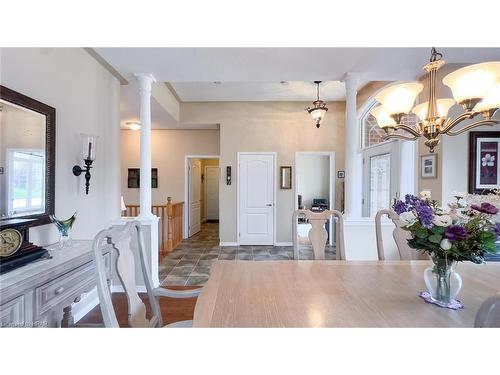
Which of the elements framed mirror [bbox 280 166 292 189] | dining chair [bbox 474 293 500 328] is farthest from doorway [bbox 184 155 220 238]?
dining chair [bbox 474 293 500 328]

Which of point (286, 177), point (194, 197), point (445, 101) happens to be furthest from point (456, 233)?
point (194, 197)

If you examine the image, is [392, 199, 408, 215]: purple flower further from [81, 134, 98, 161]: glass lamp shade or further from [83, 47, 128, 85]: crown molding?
[83, 47, 128, 85]: crown molding

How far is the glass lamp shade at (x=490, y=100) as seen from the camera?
1.56m

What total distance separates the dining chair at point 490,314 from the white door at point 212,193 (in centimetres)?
870

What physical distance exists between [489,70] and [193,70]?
106 inches

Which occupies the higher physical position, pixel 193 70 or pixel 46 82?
pixel 193 70

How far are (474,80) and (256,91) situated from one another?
378 centimetres

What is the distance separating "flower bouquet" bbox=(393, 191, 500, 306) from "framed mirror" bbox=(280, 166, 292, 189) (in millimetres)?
4269

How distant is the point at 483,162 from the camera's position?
2.92 m

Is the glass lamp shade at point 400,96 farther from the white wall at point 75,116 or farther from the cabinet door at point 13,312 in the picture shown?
the white wall at point 75,116
